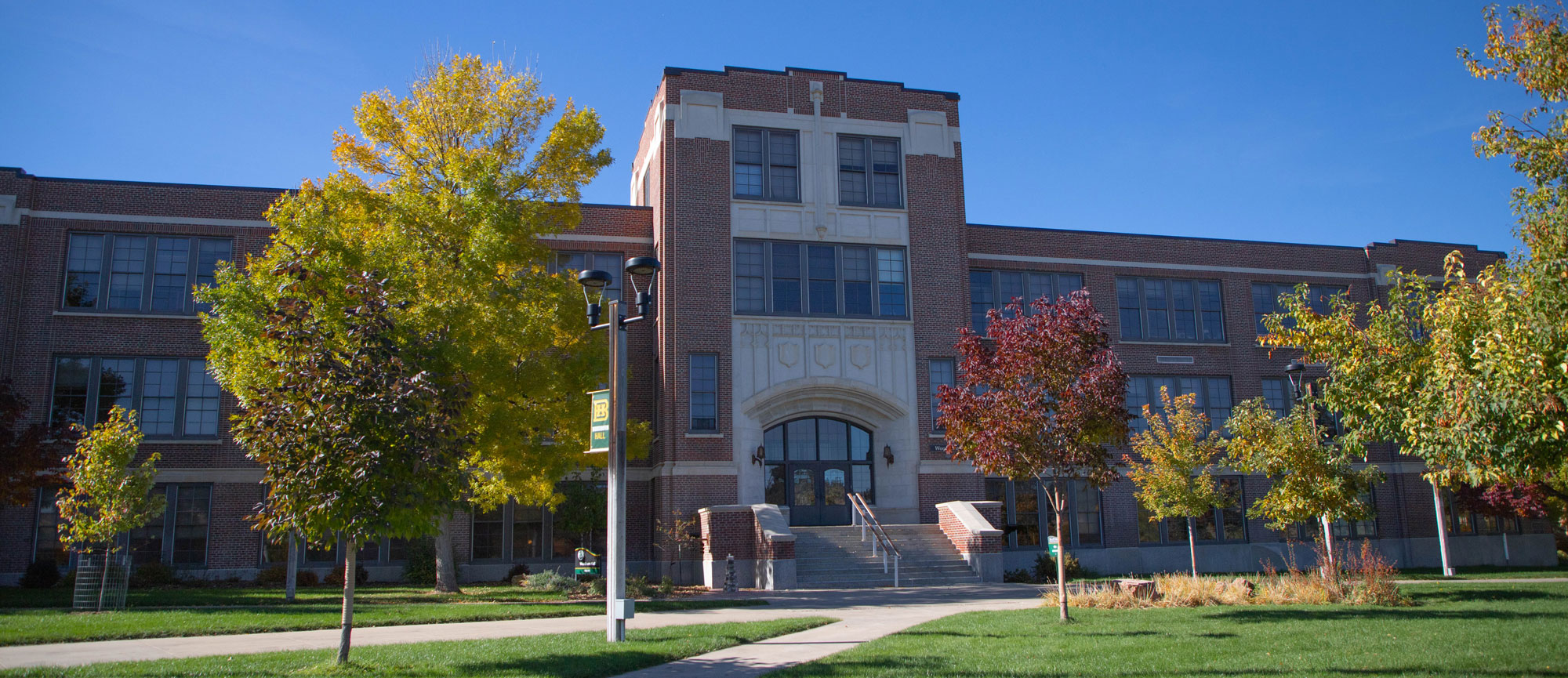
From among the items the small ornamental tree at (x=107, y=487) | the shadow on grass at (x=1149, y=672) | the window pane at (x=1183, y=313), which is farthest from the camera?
the window pane at (x=1183, y=313)

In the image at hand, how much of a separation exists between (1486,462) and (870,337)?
1844 centimetres

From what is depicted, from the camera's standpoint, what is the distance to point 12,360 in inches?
987

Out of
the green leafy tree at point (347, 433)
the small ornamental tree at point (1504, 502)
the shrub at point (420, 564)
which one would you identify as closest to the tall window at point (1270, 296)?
the small ornamental tree at point (1504, 502)

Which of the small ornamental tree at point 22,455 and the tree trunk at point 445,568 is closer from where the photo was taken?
the small ornamental tree at point 22,455

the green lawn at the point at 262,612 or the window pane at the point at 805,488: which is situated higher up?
the window pane at the point at 805,488

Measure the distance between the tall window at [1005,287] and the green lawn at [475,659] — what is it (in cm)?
1910

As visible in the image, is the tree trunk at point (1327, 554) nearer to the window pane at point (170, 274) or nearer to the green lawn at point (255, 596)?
the green lawn at point (255, 596)

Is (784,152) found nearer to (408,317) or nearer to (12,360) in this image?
(408,317)

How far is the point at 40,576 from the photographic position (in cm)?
2316

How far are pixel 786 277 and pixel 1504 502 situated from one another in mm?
23270

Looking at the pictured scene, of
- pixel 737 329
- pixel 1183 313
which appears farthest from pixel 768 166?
pixel 1183 313

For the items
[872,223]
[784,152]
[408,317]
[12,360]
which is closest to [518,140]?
[408,317]

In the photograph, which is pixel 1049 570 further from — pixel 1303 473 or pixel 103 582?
pixel 103 582

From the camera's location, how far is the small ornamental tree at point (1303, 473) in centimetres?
1823
